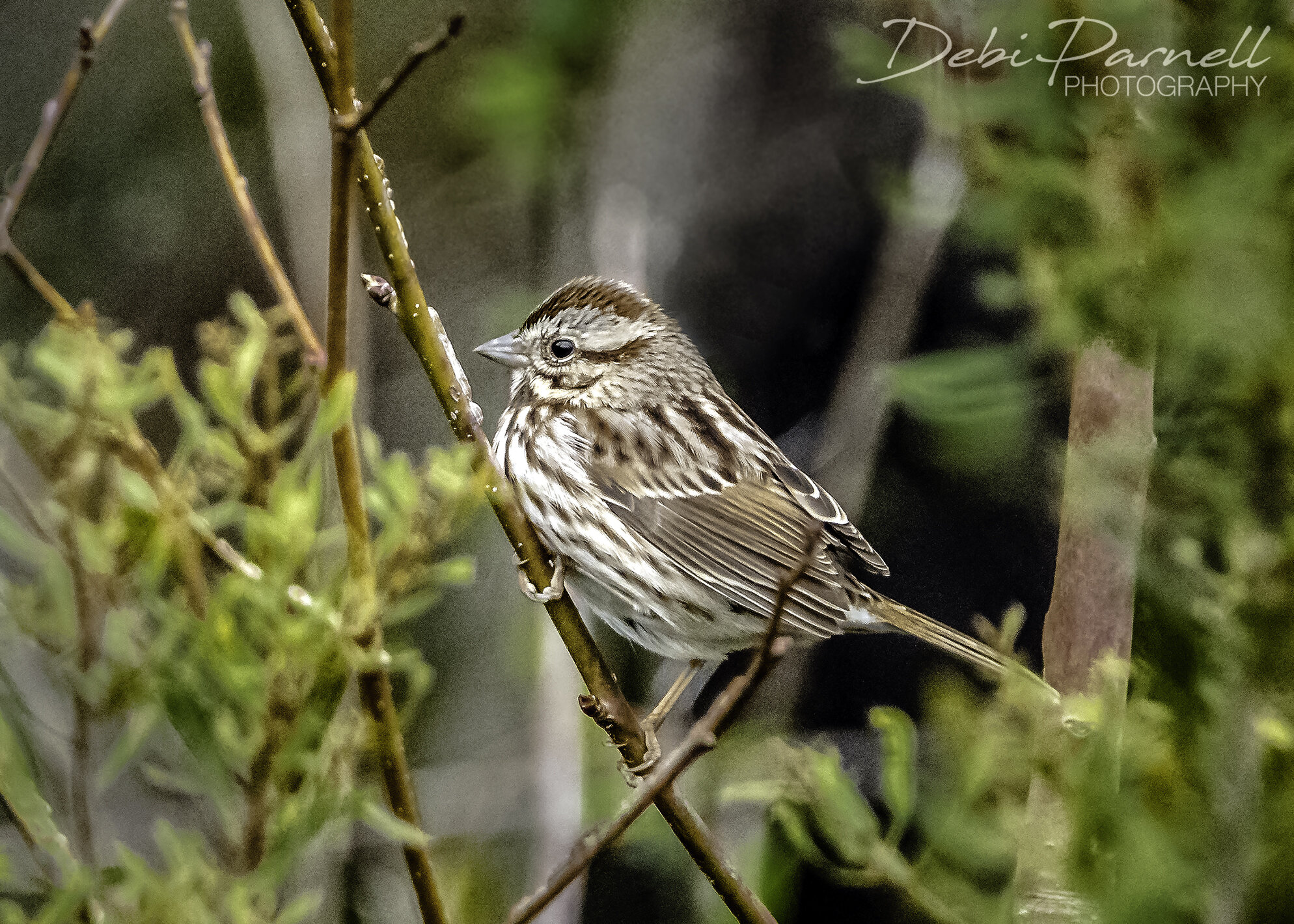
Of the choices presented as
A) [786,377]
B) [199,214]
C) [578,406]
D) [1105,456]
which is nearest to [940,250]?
[786,377]

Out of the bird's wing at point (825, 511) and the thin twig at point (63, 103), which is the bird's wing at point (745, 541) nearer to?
the bird's wing at point (825, 511)

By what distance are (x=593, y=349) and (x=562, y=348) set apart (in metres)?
0.04

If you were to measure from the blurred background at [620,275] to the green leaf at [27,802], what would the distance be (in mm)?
539

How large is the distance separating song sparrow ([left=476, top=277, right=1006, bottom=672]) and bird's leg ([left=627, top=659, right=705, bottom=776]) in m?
0.06

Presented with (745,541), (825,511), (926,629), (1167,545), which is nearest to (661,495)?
(745,541)

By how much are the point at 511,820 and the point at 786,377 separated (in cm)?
69

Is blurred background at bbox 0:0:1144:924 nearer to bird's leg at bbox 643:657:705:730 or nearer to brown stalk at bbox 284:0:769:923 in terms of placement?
bird's leg at bbox 643:657:705:730

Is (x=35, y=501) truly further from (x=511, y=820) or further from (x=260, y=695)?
(x=511, y=820)

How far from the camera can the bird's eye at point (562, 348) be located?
135cm

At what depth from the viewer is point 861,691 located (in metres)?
1.43

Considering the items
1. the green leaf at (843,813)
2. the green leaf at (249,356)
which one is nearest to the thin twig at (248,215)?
the green leaf at (249,356)

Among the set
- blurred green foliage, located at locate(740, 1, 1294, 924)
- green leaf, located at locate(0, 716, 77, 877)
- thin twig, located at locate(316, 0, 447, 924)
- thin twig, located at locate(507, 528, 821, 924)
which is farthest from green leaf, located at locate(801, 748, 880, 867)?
green leaf, located at locate(0, 716, 77, 877)

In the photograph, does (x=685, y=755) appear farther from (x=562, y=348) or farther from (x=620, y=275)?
(x=620, y=275)

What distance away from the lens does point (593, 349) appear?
137 cm
